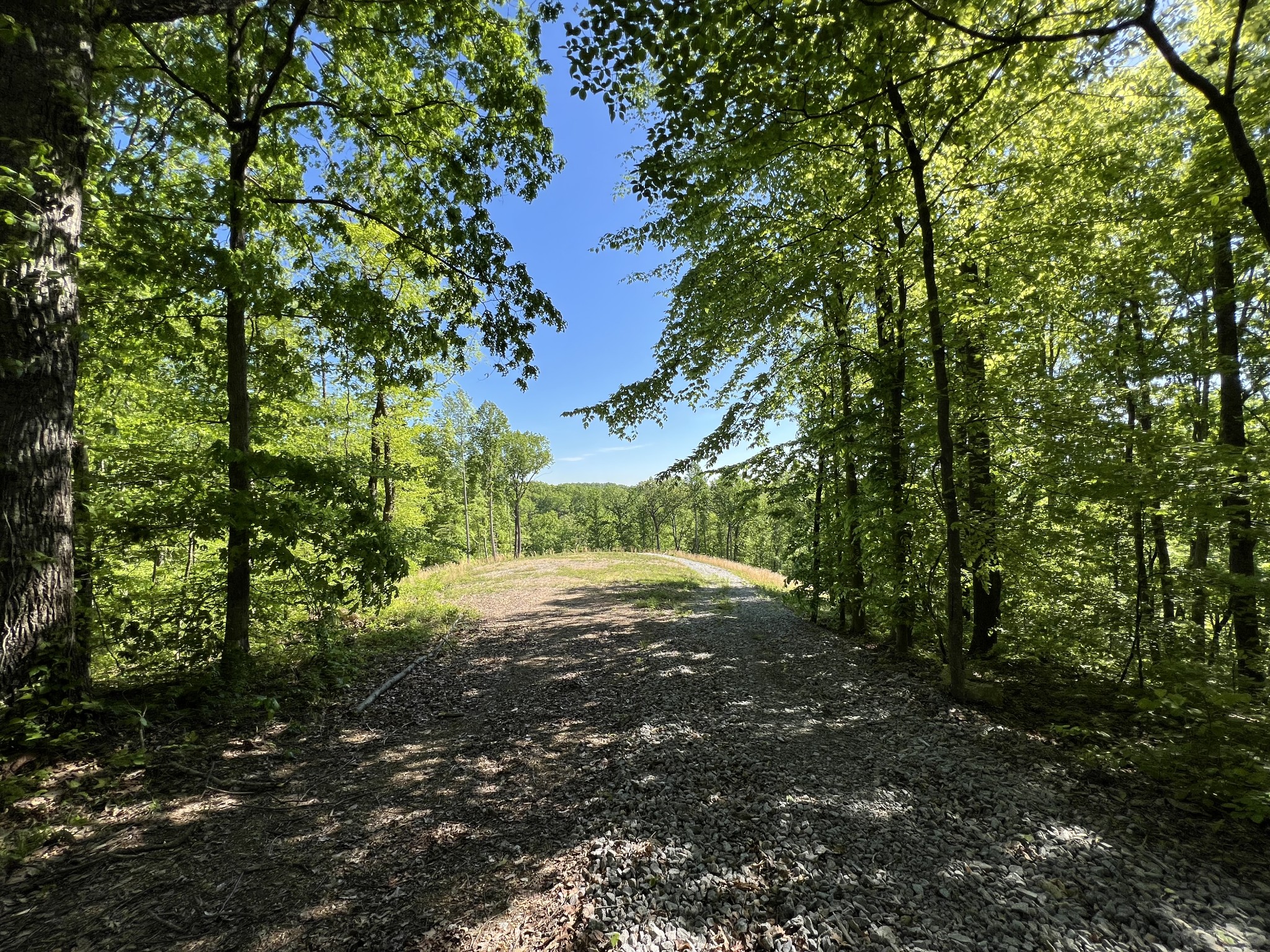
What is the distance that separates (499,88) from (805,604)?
1220 cm

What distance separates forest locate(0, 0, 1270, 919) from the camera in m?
4.04

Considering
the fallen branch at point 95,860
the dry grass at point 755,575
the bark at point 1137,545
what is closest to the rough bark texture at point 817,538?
the bark at point 1137,545

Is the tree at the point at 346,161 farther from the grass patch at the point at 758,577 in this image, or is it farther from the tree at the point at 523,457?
the tree at the point at 523,457

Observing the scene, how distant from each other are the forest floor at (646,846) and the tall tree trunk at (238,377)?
4.91ft

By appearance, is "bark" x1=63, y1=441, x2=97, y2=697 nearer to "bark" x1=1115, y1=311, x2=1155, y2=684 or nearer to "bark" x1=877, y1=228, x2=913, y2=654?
"bark" x1=877, y1=228, x2=913, y2=654

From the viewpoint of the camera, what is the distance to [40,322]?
4.03 meters

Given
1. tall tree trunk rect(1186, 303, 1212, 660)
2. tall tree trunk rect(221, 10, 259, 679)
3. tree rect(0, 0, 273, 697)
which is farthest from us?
tall tree trunk rect(221, 10, 259, 679)

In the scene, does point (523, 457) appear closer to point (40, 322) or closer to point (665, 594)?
point (665, 594)

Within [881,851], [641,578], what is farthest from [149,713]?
[641,578]

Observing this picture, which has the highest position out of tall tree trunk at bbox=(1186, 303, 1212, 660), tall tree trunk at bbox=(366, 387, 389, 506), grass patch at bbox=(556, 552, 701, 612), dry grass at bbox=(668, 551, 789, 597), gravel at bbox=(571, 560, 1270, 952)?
tall tree trunk at bbox=(366, 387, 389, 506)

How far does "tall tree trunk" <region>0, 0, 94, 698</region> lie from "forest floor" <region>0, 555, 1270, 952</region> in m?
1.81

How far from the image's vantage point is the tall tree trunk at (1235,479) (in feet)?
13.6

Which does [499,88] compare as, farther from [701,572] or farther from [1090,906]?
[701,572]

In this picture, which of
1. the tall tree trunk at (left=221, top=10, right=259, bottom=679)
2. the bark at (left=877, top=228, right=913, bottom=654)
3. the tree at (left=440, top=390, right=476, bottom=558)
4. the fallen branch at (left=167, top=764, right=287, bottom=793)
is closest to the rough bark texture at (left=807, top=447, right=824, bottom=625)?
the bark at (left=877, top=228, right=913, bottom=654)
